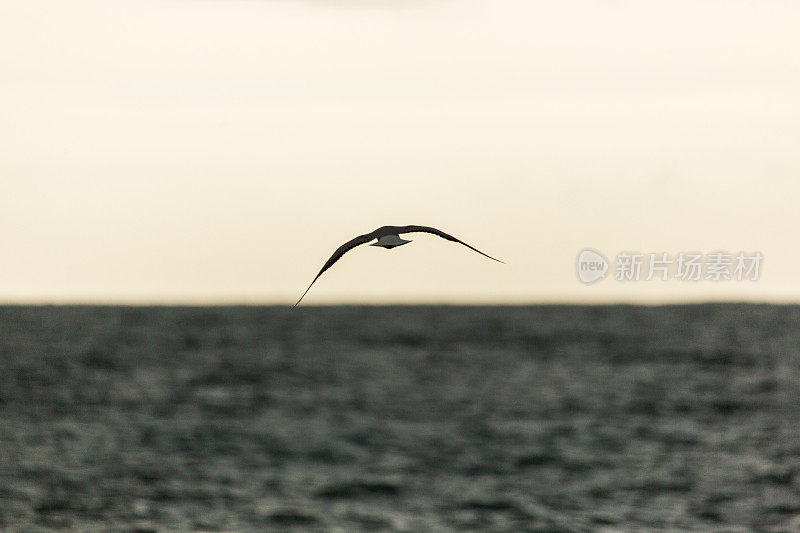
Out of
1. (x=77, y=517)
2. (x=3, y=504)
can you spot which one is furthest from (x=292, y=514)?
(x=3, y=504)

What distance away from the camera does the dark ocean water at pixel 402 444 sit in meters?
24.6

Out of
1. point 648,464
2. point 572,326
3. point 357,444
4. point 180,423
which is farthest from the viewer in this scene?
point 572,326

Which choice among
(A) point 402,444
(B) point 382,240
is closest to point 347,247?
(B) point 382,240

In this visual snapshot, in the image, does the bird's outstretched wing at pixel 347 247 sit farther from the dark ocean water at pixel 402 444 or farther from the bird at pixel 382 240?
the dark ocean water at pixel 402 444

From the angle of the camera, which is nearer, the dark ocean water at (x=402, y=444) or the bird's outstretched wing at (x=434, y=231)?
the bird's outstretched wing at (x=434, y=231)

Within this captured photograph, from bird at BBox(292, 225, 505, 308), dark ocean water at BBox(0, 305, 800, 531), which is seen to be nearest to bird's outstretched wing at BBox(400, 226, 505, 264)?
bird at BBox(292, 225, 505, 308)

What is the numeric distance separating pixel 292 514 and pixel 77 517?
5.37 metres

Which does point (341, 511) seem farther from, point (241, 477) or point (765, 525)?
point (765, 525)

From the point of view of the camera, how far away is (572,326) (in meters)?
148

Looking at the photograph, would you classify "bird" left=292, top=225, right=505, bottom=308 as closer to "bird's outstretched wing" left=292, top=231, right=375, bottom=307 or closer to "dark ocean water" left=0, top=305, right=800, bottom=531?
"bird's outstretched wing" left=292, top=231, right=375, bottom=307

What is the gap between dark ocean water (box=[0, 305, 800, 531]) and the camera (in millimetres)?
24578

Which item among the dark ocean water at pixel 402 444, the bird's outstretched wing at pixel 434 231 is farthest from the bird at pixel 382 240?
the dark ocean water at pixel 402 444

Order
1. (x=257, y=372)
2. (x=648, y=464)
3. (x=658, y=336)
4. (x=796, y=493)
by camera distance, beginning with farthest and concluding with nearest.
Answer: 1. (x=658, y=336)
2. (x=257, y=372)
3. (x=648, y=464)
4. (x=796, y=493)

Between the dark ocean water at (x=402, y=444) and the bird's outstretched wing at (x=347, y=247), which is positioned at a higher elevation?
the bird's outstretched wing at (x=347, y=247)
